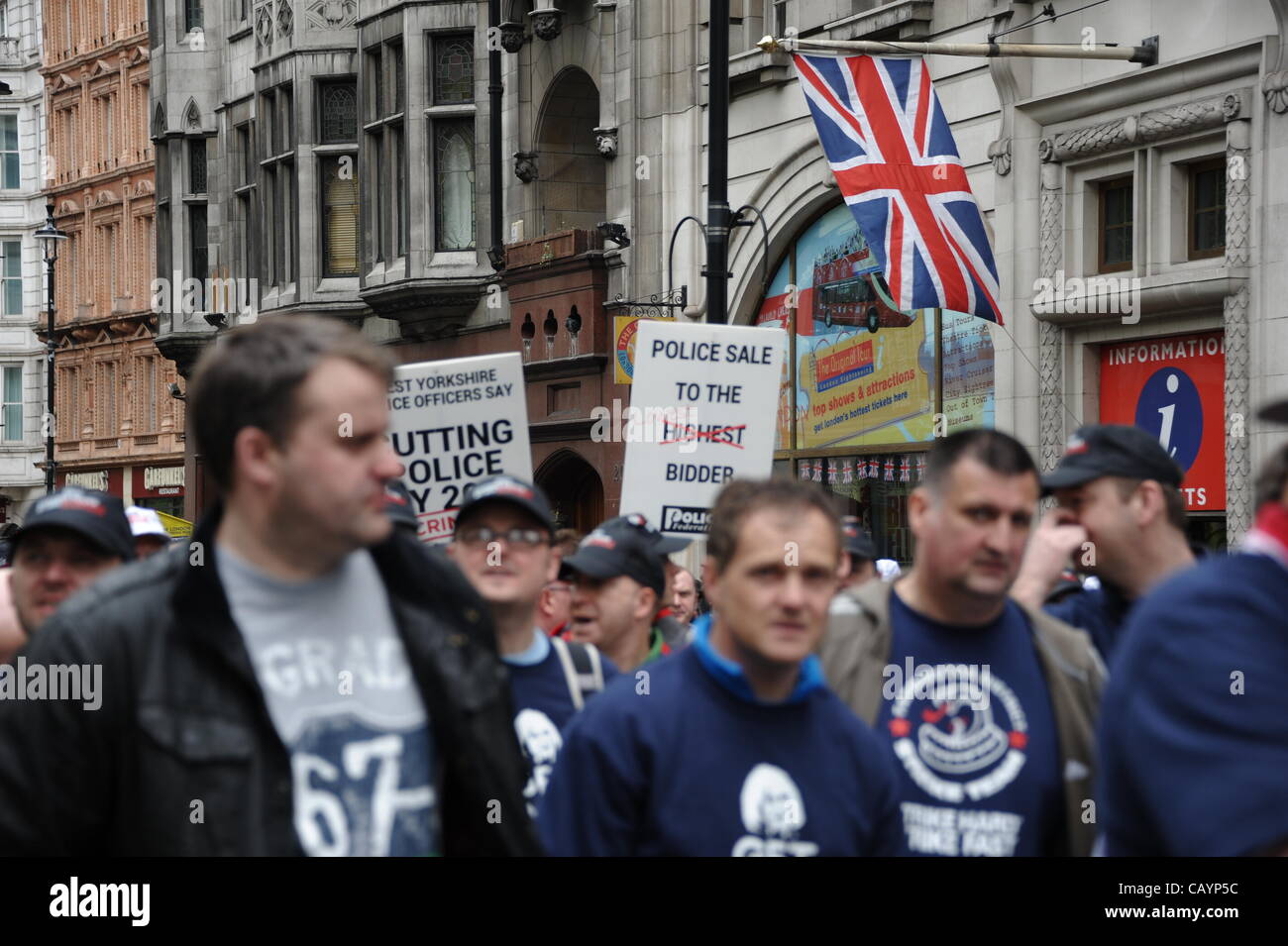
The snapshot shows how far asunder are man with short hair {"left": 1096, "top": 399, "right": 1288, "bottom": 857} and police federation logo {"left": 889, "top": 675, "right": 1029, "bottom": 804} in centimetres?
147

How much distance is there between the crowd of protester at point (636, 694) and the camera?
9.78ft

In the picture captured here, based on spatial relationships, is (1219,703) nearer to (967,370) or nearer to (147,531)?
(147,531)

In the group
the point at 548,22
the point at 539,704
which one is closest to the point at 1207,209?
the point at 539,704

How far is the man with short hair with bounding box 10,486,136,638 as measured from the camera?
16.5 feet

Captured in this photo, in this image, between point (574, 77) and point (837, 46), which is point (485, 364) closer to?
point (837, 46)

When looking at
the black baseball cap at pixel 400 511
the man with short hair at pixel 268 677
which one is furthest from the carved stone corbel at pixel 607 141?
the man with short hair at pixel 268 677

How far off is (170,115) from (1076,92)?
27.0 meters

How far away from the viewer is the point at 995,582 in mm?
4594

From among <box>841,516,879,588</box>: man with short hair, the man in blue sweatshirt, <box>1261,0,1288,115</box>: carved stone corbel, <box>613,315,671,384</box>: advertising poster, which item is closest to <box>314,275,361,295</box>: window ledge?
<box>613,315,671,384</box>: advertising poster

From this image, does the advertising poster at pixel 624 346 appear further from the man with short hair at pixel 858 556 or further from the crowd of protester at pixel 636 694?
the crowd of protester at pixel 636 694

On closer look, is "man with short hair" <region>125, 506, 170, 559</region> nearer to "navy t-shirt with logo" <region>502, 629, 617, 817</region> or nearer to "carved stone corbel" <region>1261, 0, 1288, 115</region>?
"navy t-shirt with logo" <region>502, 629, 617, 817</region>

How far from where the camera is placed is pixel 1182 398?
52.2 ft
